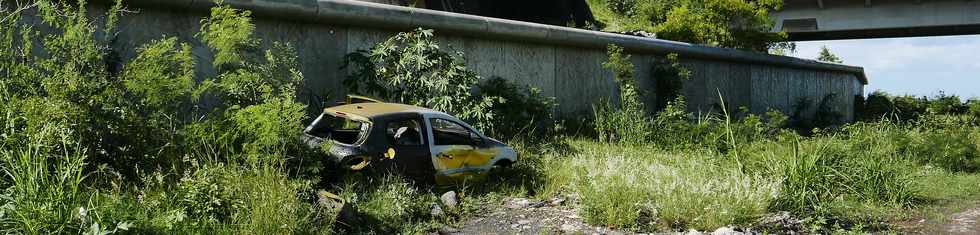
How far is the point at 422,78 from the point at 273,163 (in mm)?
4204

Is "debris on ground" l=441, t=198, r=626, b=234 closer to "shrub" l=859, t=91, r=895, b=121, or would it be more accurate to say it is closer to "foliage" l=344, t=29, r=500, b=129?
"foliage" l=344, t=29, r=500, b=129

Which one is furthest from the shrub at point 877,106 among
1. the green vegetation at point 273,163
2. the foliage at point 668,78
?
the green vegetation at point 273,163

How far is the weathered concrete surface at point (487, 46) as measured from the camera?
33.4 ft

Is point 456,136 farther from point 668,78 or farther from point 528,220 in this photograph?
point 668,78

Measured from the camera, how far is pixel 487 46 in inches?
533

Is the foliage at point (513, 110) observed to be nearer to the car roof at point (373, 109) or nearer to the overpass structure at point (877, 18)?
the car roof at point (373, 109)

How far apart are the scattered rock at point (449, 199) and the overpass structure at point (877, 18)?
1050 inches

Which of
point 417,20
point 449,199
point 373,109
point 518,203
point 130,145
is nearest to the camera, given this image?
point 130,145

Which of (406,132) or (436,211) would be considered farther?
(406,132)

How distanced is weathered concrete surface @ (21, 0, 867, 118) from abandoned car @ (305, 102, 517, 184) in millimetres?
1902

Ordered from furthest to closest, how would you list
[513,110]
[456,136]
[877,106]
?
[877,106] < [513,110] < [456,136]

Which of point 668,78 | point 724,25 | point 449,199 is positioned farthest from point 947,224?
point 724,25

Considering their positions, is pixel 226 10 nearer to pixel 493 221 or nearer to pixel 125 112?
pixel 125 112

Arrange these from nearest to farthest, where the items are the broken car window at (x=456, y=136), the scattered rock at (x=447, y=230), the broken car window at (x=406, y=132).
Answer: the scattered rock at (x=447, y=230) → the broken car window at (x=406, y=132) → the broken car window at (x=456, y=136)
